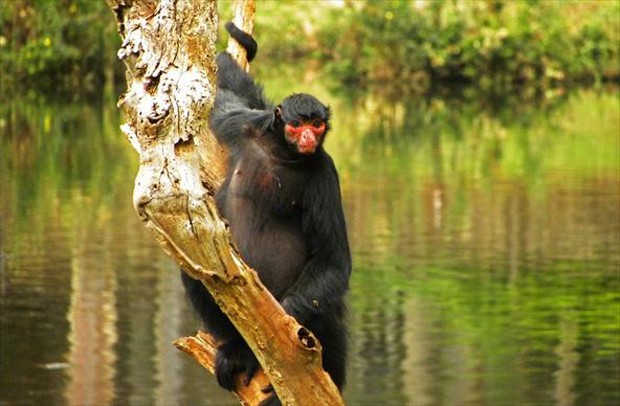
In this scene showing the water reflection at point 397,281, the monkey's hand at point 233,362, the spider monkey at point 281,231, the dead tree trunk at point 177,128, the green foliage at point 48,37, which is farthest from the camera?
the green foliage at point 48,37

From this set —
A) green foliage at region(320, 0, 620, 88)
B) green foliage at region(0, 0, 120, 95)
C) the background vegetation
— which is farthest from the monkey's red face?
green foliage at region(320, 0, 620, 88)

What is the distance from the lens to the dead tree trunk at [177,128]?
4.47 meters

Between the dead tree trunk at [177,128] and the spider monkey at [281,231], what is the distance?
3.60 feet

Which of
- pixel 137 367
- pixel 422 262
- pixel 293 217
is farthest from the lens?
pixel 422 262

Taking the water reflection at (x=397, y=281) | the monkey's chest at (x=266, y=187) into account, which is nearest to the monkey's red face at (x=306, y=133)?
the monkey's chest at (x=266, y=187)

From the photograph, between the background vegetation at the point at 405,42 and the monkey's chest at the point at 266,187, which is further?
the background vegetation at the point at 405,42

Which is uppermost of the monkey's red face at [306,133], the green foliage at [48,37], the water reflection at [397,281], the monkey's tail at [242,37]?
the green foliage at [48,37]

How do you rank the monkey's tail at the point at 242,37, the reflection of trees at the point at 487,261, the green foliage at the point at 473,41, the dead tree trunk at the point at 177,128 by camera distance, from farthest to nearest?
1. the green foliage at the point at 473,41
2. the reflection of trees at the point at 487,261
3. the monkey's tail at the point at 242,37
4. the dead tree trunk at the point at 177,128

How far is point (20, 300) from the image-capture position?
14.2 metres

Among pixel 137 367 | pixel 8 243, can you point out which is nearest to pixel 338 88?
pixel 8 243

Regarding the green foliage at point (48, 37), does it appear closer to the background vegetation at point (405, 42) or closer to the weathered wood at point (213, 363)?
the background vegetation at point (405, 42)

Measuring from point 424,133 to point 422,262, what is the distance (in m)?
14.3

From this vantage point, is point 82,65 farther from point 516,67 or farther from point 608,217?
point 608,217

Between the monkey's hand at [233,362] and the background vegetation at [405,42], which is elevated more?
the background vegetation at [405,42]
